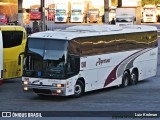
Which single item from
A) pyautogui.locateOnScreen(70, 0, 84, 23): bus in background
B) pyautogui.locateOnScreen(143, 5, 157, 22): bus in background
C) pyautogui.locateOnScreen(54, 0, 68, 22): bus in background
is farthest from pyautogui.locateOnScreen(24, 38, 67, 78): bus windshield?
pyautogui.locateOnScreen(143, 5, 157, 22): bus in background

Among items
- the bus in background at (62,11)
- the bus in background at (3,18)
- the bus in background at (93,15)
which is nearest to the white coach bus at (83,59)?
the bus in background at (3,18)

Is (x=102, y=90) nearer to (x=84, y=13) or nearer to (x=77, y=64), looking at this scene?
(x=77, y=64)

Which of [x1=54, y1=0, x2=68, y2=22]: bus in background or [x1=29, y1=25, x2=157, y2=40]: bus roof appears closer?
[x1=29, y1=25, x2=157, y2=40]: bus roof

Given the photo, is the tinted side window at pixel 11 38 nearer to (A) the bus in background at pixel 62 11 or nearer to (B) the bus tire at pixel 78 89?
(B) the bus tire at pixel 78 89

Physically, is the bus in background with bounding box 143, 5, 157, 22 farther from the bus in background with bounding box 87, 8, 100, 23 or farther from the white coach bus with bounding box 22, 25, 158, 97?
the white coach bus with bounding box 22, 25, 158, 97

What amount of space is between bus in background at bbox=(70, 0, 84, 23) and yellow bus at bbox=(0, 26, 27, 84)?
6208 centimetres

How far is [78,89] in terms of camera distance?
20.3m

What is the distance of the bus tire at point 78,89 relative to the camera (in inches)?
796

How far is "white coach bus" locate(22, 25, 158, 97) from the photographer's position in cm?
1956

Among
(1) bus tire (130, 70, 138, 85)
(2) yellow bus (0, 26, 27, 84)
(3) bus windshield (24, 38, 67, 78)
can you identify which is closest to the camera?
(3) bus windshield (24, 38, 67, 78)

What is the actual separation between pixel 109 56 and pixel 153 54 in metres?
4.46

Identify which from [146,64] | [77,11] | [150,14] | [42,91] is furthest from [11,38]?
[150,14]

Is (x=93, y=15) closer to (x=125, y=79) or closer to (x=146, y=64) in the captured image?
(x=146, y=64)

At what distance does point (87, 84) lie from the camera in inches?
827
